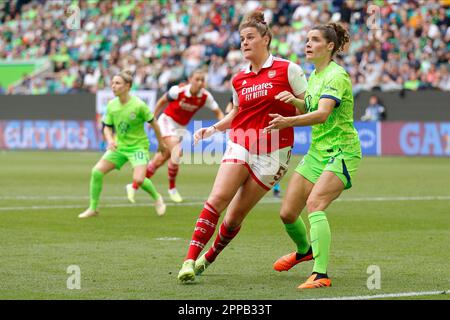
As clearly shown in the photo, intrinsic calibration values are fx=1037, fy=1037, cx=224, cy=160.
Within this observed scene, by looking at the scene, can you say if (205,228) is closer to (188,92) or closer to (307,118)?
(307,118)

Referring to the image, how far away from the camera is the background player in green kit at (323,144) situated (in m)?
8.78

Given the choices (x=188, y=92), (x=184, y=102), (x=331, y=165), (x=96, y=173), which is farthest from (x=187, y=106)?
(x=331, y=165)

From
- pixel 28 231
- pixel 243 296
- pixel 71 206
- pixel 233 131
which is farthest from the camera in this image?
pixel 71 206

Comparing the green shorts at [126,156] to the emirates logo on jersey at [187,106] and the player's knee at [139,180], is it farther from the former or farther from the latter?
the emirates logo on jersey at [187,106]

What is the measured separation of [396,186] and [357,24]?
12668 mm

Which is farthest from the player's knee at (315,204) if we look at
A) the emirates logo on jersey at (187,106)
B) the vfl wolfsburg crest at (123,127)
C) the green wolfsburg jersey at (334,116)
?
the emirates logo on jersey at (187,106)

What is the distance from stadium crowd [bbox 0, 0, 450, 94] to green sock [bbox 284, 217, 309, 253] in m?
16.8

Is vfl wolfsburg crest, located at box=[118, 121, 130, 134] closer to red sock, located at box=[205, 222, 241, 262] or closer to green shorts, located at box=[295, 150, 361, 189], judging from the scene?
red sock, located at box=[205, 222, 241, 262]

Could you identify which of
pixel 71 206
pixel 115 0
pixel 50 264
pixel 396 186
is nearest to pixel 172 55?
pixel 115 0

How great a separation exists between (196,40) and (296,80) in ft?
90.9

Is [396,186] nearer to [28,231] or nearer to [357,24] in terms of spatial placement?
[28,231]

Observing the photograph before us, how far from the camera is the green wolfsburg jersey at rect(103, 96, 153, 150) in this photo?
51.1 ft

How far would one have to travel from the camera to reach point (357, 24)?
32625 mm

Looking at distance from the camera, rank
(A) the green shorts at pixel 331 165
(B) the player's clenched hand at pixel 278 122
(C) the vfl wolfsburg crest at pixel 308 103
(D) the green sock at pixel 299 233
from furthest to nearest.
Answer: (D) the green sock at pixel 299 233 → (C) the vfl wolfsburg crest at pixel 308 103 → (A) the green shorts at pixel 331 165 → (B) the player's clenched hand at pixel 278 122
